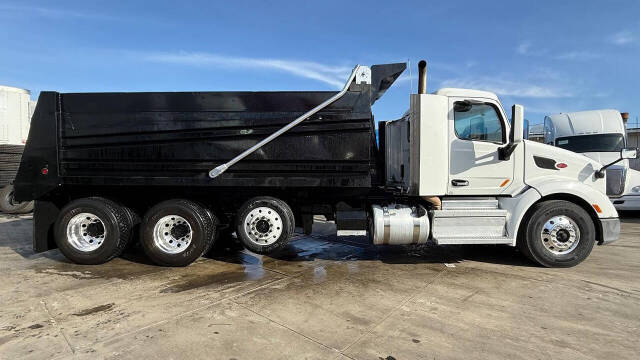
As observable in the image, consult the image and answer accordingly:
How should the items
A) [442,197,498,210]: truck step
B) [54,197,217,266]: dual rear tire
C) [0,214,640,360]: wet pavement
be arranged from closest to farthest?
[0,214,640,360]: wet pavement < [54,197,217,266]: dual rear tire < [442,197,498,210]: truck step

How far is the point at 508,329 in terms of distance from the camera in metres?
3.17

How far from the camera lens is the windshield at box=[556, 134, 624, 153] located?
9375 mm

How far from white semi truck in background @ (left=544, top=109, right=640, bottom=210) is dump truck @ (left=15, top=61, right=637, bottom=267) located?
564 cm

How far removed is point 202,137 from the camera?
188 inches

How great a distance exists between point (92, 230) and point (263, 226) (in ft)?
8.45

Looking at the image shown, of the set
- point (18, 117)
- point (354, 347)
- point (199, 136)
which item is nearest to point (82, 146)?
point (199, 136)

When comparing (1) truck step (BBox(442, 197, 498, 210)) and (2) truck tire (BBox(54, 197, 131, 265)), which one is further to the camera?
(1) truck step (BBox(442, 197, 498, 210))

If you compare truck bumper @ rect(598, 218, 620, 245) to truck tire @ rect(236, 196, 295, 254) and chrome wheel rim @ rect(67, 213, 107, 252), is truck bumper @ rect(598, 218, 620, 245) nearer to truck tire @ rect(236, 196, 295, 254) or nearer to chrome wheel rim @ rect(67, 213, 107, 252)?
truck tire @ rect(236, 196, 295, 254)

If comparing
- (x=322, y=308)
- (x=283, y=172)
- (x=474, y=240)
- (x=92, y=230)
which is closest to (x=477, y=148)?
(x=474, y=240)

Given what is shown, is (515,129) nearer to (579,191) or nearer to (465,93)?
(465,93)

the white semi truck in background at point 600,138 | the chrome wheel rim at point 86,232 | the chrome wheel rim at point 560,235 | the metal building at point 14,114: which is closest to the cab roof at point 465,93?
the chrome wheel rim at point 560,235

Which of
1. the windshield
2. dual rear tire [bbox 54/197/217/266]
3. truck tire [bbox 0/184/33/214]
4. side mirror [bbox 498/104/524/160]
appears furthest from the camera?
truck tire [bbox 0/184/33/214]

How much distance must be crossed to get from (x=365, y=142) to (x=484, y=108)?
192cm

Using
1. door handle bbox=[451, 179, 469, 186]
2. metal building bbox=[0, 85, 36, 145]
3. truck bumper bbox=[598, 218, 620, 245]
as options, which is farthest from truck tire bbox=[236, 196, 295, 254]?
metal building bbox=[0, 85, 36, 145]
